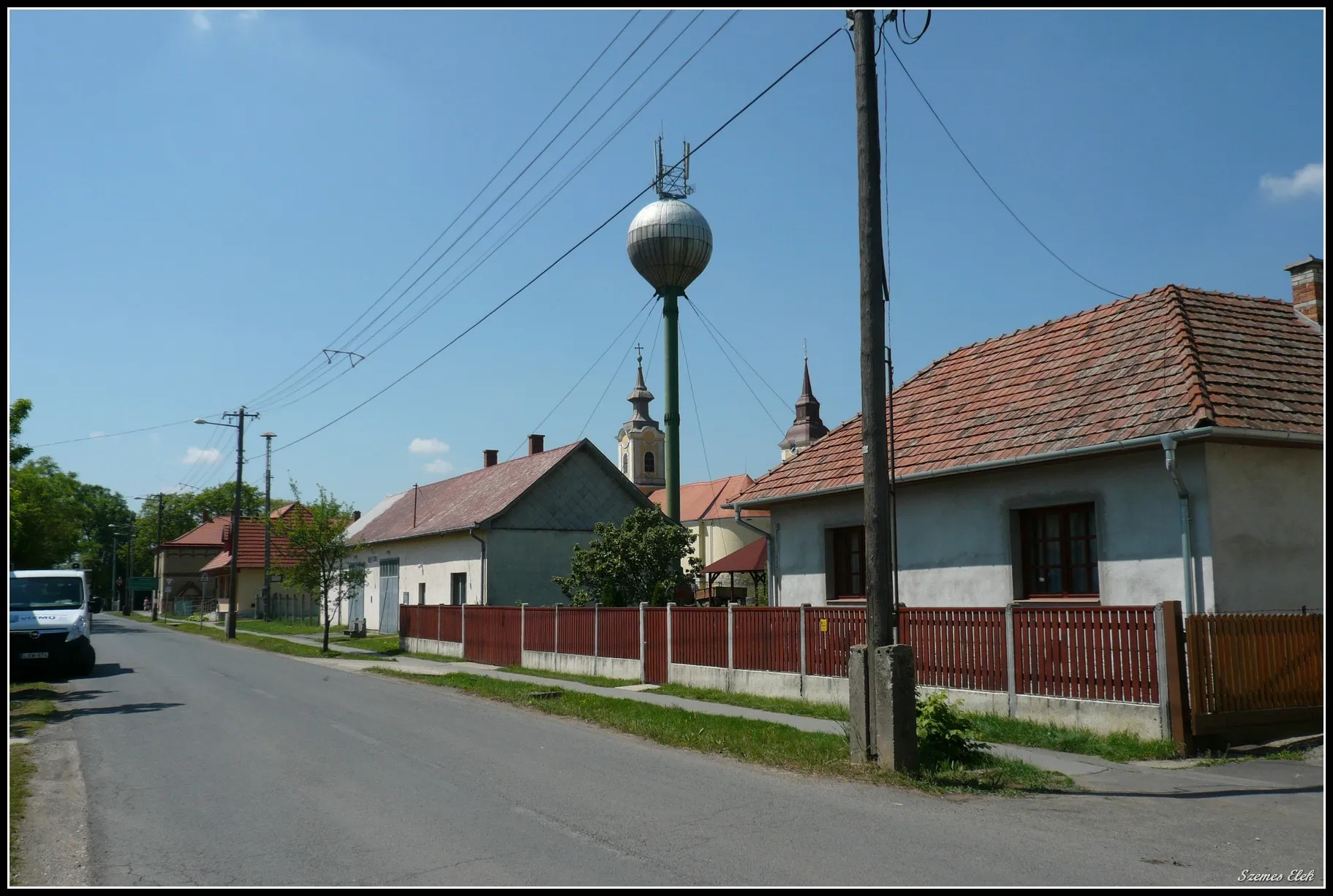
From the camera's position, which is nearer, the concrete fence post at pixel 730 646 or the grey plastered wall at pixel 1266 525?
the grey plastered wall at pixel 1266 525

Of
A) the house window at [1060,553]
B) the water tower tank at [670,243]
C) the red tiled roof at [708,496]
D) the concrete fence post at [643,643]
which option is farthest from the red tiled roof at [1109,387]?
the red tiled roof at [708,496]

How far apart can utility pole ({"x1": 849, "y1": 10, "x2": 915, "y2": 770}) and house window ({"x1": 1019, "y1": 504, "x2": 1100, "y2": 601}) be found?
16.0 ft

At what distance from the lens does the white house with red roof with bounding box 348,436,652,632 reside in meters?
33.0

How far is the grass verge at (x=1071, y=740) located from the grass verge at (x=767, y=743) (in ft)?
3.19

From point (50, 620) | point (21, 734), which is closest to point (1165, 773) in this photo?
point (21, 734)

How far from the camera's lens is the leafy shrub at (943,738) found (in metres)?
9.73

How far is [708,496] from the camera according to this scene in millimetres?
82875

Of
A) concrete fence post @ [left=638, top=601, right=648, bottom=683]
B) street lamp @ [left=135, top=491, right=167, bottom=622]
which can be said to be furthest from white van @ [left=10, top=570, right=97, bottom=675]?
street lamp @ [left=135, top=491, right=167, bottom=622]

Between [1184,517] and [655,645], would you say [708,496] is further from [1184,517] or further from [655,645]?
[1184,517]

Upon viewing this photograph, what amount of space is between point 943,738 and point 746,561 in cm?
2840

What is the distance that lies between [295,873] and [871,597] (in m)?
5.73

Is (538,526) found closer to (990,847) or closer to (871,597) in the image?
(871,597)

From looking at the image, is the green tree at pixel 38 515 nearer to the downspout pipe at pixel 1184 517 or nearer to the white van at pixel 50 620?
the white van at pixel 50 620

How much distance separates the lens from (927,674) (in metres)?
13.7
